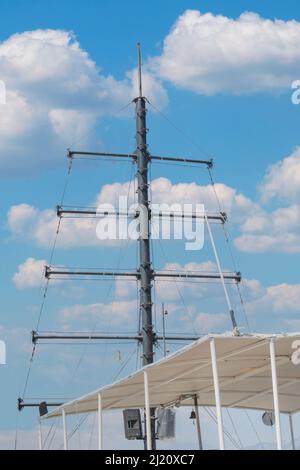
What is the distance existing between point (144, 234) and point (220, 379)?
60.6ft

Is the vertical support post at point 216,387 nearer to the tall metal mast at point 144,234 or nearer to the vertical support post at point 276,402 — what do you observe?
the vertical support post at point 276,402

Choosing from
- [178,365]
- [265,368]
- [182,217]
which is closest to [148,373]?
[178,365]

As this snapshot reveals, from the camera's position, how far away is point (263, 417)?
2848 centimetres

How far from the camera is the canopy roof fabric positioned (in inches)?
704

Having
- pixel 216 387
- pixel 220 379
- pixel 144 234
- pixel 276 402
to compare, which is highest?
pixel 144 234

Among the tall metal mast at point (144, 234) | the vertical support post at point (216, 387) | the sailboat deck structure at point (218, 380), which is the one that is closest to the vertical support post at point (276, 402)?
the sailboat deck structure at point (218, 380)

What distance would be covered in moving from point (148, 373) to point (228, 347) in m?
3.93

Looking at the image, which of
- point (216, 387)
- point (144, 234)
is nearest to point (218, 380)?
point (216, 387)

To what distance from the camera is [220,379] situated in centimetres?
2316

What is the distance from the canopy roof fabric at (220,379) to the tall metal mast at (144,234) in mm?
8547

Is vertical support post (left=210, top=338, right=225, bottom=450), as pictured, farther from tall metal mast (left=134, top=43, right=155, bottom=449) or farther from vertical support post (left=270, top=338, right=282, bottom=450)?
tall metal mast (left=134, top=43, right=155, bottom=449)

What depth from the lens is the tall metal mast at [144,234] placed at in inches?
1554

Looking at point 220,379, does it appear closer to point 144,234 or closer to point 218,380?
point 218,380
